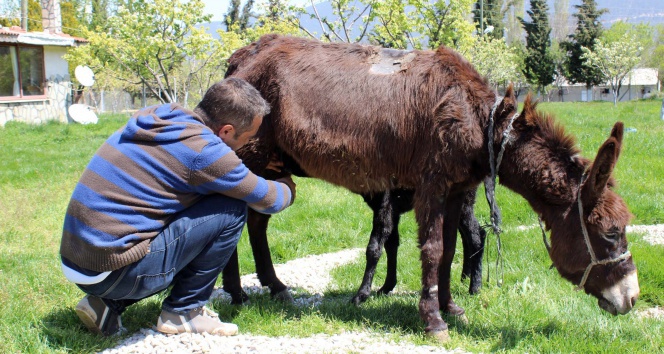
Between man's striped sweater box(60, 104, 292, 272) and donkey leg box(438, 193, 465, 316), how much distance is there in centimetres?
177

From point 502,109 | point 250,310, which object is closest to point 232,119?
point 250,310

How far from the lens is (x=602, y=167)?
3.57 m

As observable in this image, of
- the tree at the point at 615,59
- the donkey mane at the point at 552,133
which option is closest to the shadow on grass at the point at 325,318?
the donkey mane at the point at 552,133

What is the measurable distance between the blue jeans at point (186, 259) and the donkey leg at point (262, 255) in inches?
50.2

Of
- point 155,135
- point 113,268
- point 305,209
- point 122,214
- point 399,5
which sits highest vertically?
point 399,5

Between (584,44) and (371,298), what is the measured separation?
59184 millimetres

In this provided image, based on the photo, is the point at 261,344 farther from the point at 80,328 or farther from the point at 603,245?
the point at 603,245

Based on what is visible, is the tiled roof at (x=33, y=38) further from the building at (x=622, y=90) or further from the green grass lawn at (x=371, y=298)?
the building at (x=622, y=90)

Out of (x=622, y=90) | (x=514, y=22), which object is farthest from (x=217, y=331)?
(x=514, y=22)

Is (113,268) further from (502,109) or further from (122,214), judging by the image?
(502,109)

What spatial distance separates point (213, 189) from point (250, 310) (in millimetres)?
1366

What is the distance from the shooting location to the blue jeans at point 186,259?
136 inches

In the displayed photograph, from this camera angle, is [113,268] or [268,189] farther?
[268,189]

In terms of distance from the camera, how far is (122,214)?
3311mm
